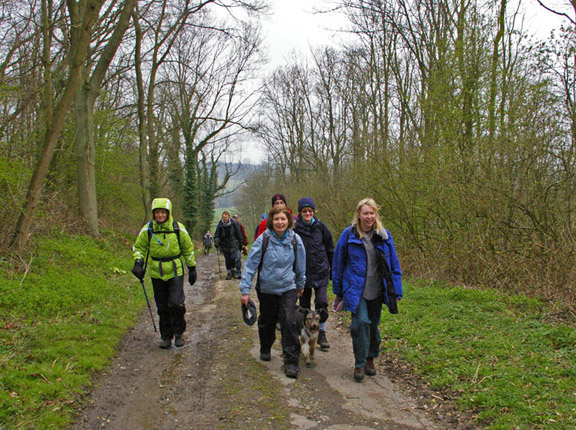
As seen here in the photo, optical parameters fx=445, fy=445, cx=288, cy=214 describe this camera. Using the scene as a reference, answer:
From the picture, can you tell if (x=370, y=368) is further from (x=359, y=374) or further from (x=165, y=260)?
(x=165, y=260)

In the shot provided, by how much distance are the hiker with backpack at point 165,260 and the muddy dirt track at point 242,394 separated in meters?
0.44

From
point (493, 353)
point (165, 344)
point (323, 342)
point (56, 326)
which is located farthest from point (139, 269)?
point (493, 353)

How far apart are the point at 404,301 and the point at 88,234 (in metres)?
10.4

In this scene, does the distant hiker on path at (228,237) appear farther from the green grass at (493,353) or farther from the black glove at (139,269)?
the black glove at (139,269)

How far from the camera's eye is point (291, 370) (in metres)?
5.09

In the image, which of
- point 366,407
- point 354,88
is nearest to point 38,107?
point 366,407

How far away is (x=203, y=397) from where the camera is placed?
176 inches

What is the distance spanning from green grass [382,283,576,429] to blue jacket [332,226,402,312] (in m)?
1.19

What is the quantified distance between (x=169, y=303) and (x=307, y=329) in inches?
76.7

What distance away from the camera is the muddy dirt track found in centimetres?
403

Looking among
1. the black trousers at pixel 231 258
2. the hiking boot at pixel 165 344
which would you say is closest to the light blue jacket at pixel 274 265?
the hiking boot at pixel 165 344

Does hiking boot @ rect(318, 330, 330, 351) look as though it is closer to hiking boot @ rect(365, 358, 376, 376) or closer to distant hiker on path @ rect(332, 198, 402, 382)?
hiking boot @ rect(365, 358, 376, 376)

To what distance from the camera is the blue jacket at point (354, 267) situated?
4.89 m

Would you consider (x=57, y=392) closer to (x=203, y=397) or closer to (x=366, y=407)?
(x=203, y=397)
